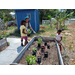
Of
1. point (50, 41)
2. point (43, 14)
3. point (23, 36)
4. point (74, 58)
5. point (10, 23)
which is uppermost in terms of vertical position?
point (43, 14)

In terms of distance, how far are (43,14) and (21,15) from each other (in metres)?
10.6

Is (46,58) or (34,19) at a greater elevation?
(34,19)

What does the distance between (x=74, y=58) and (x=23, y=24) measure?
3060 millimetres

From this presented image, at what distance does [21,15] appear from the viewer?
788 cm

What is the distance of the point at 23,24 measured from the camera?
3.50 m

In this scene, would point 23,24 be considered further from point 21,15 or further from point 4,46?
point 21,15

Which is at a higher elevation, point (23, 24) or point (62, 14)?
point (62, 14)

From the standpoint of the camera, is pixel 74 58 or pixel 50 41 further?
pixel 50 41

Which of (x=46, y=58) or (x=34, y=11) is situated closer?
(x=46, y=58)

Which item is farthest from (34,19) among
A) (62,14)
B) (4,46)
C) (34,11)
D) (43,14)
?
(43,14)

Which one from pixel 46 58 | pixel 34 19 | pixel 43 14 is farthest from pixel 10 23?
pixel 46 58

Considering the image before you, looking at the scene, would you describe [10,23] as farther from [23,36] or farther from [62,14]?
[23,36]

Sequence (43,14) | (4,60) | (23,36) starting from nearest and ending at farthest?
(4,60) < (23,36) < (43,14)
